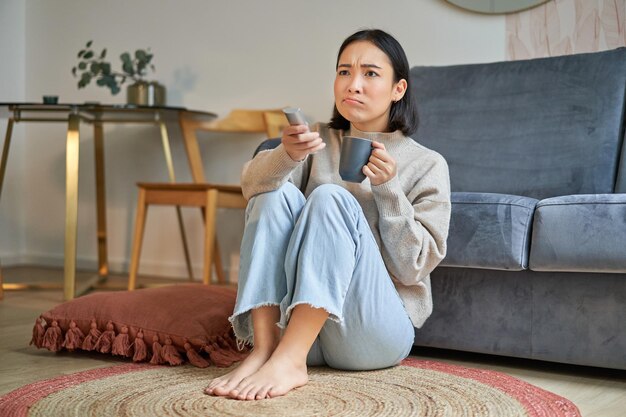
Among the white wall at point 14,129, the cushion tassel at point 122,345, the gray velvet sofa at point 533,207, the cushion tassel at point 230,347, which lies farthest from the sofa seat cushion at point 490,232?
the white wall at point 14,129

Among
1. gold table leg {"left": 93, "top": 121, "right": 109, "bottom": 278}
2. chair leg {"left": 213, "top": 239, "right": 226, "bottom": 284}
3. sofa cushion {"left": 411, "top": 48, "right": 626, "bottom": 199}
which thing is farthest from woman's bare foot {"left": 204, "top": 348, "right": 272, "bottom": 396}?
gold table leg {"left": 93, "top": 121, "right": 109, "bottom": 278}

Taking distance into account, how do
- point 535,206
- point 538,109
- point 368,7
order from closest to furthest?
1. point 535,206
2. point 538,109
3. point 368,7

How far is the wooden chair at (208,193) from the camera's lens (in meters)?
3.18

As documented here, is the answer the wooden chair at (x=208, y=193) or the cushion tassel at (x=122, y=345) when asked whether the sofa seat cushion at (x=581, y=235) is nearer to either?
the cushion tassel at (x=122, y=345)

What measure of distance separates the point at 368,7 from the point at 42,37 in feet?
6.37

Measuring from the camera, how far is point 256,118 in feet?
11.7

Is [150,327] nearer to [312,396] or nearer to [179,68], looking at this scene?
[312,396]

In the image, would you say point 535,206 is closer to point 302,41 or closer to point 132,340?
point 132,340

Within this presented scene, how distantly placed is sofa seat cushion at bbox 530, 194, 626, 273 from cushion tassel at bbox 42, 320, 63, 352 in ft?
3.85

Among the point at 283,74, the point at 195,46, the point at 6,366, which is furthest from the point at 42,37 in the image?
the point at 6,366

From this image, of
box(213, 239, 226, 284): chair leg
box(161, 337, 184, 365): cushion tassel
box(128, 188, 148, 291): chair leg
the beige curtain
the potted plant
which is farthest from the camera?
box(213, 239, 226, 284): chair leg

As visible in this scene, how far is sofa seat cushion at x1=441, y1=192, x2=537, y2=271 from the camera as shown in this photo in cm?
193

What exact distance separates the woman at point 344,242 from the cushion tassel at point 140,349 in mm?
338

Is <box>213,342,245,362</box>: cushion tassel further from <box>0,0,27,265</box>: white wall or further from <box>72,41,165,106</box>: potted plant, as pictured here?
<box>0,0,27,265</box>: white wall
